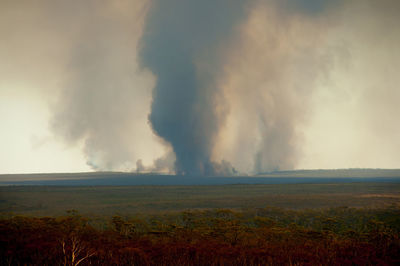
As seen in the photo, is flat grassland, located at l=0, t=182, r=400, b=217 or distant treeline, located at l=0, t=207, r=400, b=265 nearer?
distant treeline, located at l=0, t=207, r=400, b=265

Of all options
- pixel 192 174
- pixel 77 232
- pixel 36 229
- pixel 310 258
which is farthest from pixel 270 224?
pixel 192 174

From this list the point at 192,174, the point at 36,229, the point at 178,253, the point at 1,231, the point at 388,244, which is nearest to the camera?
the point at 178,253

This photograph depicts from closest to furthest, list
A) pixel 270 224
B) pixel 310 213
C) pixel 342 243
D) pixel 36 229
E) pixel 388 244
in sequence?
pixel 388 244
pixel 342 243
pixel 36 229
pixel 270 224
pixel 310 213

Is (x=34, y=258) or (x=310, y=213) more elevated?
(x=34, y=258)

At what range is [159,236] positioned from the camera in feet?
72.7

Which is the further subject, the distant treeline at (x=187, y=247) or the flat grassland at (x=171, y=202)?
the flat grassland at (x=171, y=202)

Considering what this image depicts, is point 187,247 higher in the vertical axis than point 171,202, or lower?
higher

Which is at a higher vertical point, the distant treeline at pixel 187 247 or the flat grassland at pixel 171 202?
the distant treeline at pixel 187 247

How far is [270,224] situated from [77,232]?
14605mm

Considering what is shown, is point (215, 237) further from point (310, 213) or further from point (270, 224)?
point (310, 213)

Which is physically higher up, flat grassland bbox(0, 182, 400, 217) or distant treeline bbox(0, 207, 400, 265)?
distant treeline bbox(0, 207, 400, 265)

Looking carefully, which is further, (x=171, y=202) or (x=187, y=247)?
(x=171, y=202)

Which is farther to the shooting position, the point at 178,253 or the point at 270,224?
the point at 270,224

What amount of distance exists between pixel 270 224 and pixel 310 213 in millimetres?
17082
